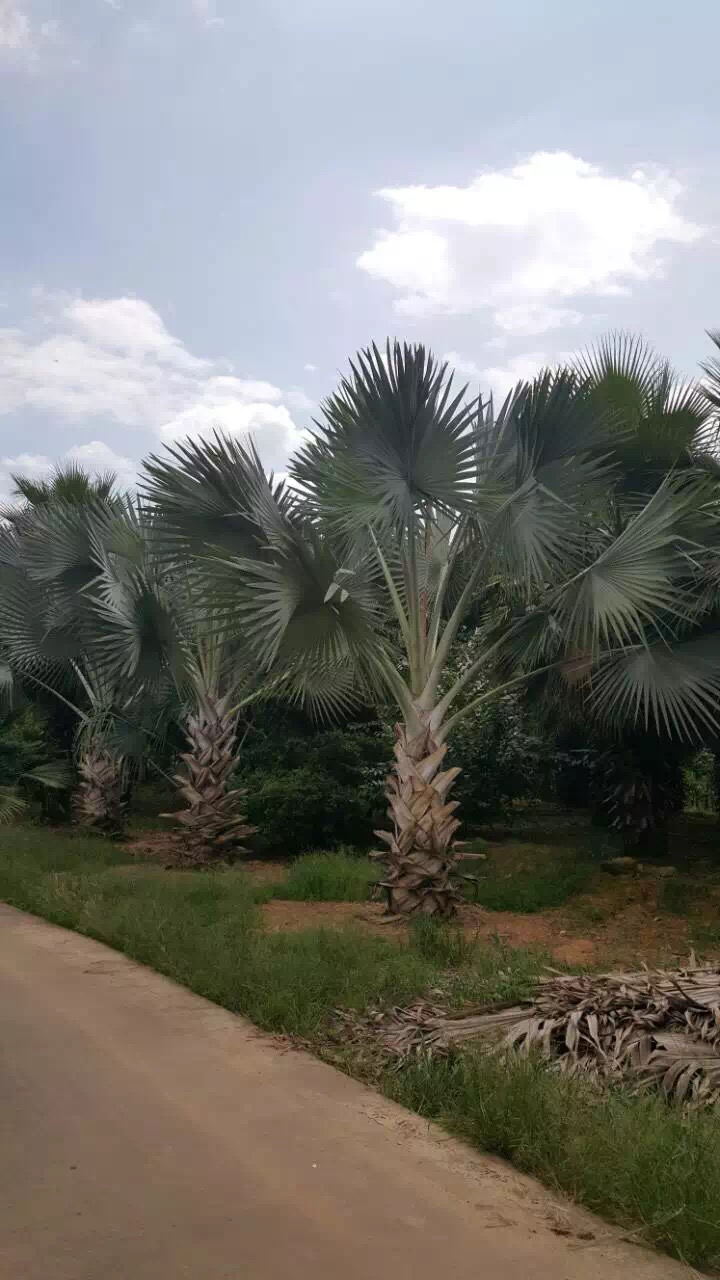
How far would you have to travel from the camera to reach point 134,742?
14.7m

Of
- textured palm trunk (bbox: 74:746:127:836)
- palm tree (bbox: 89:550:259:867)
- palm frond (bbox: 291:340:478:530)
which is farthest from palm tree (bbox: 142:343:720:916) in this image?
textured palm trunk (bbox: 74:746:127:836)

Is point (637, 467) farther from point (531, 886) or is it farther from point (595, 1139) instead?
point (595, 1139)

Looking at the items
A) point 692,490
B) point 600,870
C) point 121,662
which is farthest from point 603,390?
point 121,662

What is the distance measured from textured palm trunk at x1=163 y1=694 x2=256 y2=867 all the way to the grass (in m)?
1.56

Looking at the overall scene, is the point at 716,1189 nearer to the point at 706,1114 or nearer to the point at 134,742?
the point at 706,1114

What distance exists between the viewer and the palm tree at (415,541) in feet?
28.2

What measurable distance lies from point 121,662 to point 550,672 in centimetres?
496

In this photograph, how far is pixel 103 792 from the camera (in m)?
16.8

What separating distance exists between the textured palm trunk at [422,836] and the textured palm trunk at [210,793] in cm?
485

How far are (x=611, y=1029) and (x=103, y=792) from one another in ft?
42.6

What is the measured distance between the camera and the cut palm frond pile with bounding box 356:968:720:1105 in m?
4.58

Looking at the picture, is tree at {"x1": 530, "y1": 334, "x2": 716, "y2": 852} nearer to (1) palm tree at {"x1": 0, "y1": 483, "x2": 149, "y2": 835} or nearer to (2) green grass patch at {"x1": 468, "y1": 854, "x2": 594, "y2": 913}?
(2) green grass patch at {"x1": 468, "y1": 854, "x2": 594, "y2": 913}

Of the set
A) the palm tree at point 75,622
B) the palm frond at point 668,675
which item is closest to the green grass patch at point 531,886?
the palm frond at point 668,675

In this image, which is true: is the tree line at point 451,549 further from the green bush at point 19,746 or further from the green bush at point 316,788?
the green bush at point 19,746
